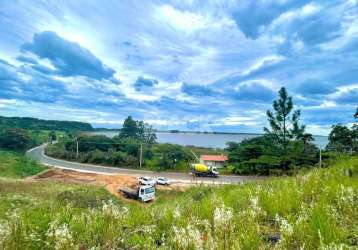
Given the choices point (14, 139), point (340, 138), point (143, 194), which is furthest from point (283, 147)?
point (14, 139)

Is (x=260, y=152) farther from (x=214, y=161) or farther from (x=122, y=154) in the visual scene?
(x=122, y=154)

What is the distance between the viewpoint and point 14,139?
71.8 m

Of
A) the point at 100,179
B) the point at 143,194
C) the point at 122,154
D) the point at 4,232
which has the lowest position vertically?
the point at 100,179

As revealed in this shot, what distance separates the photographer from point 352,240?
9.47 ft

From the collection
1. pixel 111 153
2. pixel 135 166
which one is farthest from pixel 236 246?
pixel 111 153

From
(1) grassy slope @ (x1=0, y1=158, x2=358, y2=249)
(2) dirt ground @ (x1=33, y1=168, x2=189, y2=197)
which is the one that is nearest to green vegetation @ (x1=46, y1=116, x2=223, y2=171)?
(2) dirt ground @ (x1=33, y1=168, x2=189, y2=197)

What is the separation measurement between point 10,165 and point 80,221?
54597mm

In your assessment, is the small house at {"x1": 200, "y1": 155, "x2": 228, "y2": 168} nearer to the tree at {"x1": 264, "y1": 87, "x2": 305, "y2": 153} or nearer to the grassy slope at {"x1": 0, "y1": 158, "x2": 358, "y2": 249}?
the tree at {"x1": 264, "y1": 87, "x2": 305, "y2": 153}

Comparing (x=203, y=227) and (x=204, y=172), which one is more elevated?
(x=203, y=227)

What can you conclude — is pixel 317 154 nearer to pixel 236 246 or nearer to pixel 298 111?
pixel 298 111

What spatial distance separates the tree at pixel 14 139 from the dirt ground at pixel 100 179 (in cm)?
3505

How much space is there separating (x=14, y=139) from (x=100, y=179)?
153 ft

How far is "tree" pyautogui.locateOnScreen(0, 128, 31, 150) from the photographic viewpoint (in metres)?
70.3

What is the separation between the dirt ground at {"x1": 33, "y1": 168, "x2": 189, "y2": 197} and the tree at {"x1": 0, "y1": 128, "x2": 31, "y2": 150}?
3505 cm
